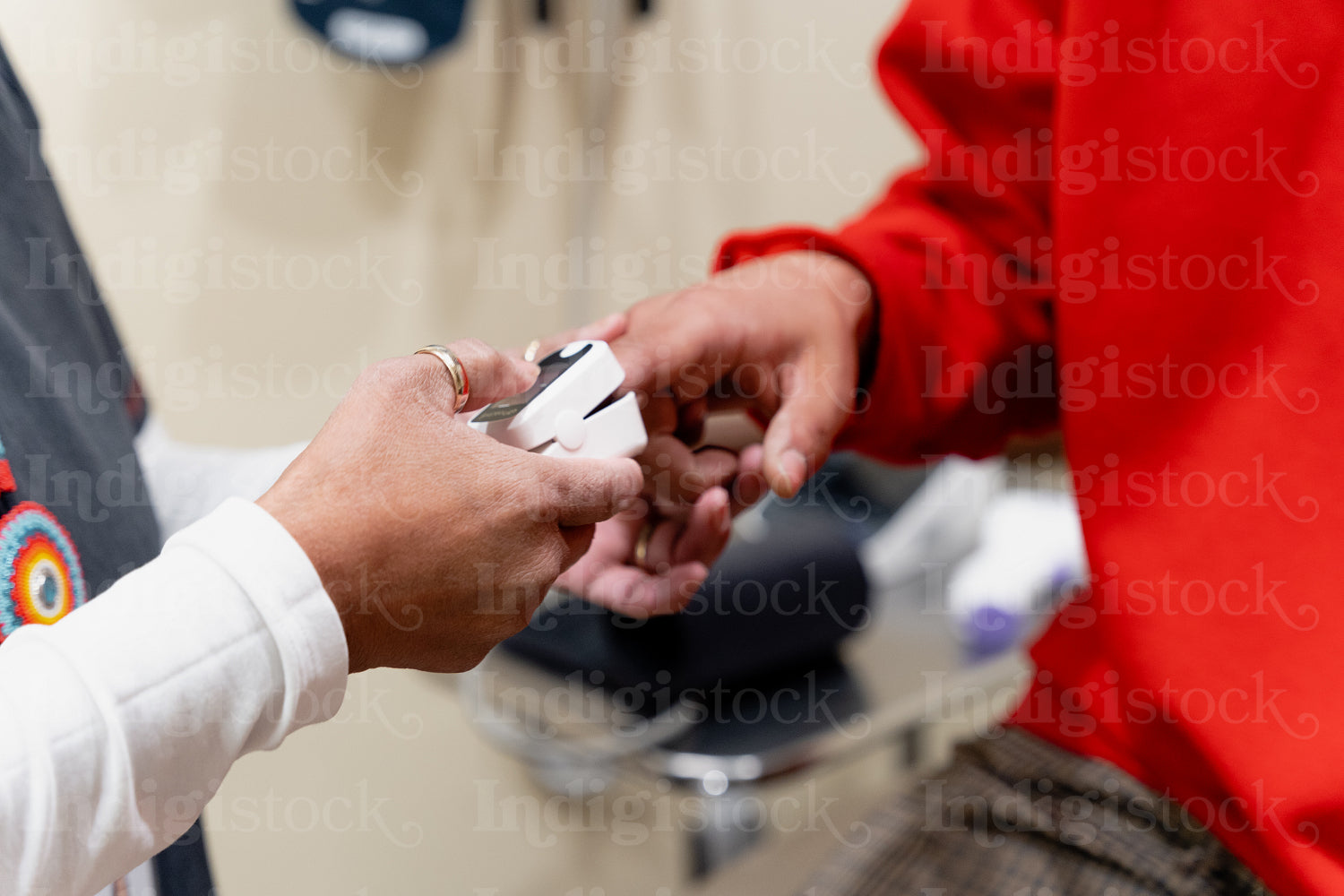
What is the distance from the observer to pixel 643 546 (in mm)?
559

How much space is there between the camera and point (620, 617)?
0.84 m

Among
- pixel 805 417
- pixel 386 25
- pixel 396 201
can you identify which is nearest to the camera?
pixel 805 417

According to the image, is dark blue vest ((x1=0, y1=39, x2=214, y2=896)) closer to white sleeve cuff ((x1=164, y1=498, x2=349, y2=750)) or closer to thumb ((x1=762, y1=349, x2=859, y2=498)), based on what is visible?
white sleeve cuff ((x1=164, y1=498, x2=349, y2=750))

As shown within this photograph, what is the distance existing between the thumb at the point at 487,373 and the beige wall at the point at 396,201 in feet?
1.93

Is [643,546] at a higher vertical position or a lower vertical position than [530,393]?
lower

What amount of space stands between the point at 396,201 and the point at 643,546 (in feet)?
2.08

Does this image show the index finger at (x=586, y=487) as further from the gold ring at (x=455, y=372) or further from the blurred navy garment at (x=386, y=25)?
the blurred navy garment at (x=386, y=25)

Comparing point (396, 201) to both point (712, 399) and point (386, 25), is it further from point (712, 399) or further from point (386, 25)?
point (712, 399)

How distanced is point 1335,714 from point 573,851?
42.5 inches

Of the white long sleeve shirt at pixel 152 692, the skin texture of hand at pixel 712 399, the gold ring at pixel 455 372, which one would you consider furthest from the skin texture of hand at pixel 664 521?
the white long sleeve shirt at pixel 152 692

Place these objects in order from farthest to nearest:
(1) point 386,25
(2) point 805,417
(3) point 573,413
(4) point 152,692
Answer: (1) point 386,25, (2) point 805,417, (3) point 573,413, (4) point 152,692

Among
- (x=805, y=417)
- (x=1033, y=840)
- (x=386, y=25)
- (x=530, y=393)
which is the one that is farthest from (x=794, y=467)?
(x=386, y=25)

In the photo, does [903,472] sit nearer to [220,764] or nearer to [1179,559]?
[1179,559]

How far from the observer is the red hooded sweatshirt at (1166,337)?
48cm
